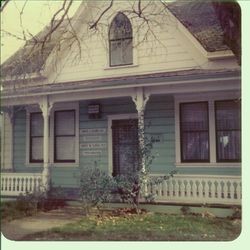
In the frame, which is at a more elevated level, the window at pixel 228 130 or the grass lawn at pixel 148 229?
the window at pixel 228 130

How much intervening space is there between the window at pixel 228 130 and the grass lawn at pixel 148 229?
0.77 metres

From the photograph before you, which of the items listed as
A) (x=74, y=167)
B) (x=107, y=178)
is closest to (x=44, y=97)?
(x=74, y=167)

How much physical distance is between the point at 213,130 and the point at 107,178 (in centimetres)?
128

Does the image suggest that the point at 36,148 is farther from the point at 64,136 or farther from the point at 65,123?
the point at 65,123

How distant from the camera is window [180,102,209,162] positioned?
5086 millimetres

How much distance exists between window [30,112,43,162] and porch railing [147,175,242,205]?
137 cm

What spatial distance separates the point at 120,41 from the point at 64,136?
138 cm

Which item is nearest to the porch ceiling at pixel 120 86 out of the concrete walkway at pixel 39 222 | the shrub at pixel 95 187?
the shrub at pixel 95 187

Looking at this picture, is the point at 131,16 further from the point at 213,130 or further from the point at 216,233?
the point at 216,233

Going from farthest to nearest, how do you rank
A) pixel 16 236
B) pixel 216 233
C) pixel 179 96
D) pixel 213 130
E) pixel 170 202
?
pixel 179 96, pixel 213 130, pixel 170 202, pixel 16 236, pixel 216 233

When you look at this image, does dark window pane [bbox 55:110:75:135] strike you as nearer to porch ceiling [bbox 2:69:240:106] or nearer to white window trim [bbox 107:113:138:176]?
porch ceiling [bbox 2:69:240:106]

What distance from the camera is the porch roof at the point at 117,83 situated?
5.27 meters

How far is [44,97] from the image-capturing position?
5.83m

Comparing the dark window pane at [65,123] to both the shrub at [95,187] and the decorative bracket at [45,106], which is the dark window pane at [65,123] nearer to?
the decorative bracket at [45,106]
